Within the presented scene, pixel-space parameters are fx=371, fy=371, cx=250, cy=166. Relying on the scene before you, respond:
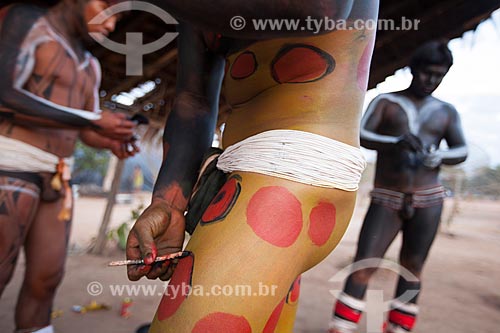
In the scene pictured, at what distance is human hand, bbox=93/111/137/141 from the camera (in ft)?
5.20

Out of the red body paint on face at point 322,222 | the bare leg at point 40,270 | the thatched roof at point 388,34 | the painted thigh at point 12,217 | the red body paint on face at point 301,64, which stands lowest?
the bare leg at point 40,270

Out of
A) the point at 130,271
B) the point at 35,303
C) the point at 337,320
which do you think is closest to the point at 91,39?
the point at 35,303

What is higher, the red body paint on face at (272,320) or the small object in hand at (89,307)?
the red body paint on face at (272,320)

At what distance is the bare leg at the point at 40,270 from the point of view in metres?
1.68

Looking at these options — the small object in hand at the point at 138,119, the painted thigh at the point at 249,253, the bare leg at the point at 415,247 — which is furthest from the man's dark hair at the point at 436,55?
the painted thigh at the point at 249,253

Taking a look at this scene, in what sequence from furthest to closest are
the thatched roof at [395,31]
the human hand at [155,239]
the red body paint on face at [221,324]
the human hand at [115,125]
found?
the thatched roof at [395,31], the human hand at [115,125], the human hand at [155,239], the red body paint on face at [221,324]

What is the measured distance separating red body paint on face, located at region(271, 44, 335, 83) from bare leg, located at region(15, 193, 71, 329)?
146 cm

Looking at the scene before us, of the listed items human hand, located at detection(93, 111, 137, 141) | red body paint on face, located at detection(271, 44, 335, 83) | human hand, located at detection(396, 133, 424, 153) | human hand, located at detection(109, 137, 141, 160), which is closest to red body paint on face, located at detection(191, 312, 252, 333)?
red body paint on face, located at detection(271, 44, 335, 83)

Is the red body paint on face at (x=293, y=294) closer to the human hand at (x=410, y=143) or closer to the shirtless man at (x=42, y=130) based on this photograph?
the shirtless man at (x=42, y=130)

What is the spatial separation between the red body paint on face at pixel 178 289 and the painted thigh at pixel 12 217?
1133 millimetres

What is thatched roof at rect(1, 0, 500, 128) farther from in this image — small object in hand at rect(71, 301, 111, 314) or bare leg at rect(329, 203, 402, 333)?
small object in hand at rect(71, 301, 111, 314)

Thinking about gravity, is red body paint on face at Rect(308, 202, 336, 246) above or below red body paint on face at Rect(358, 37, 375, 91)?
below

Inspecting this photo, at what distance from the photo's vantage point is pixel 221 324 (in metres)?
0.59

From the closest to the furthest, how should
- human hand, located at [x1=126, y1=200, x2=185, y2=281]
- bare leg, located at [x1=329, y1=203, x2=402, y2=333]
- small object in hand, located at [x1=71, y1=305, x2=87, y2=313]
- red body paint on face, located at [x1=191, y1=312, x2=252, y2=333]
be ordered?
red body paint on face, located at [x1=191, y1=312, x2=252, y2=333]
human hand, located at [x1=126, y1=200, x2=185, y2=281]
bare leg, located at [x1=329, y1=203, x2=402, y2=333]
small object in hand, located at [x1=71, y1=305, x2=87, y2=313]
